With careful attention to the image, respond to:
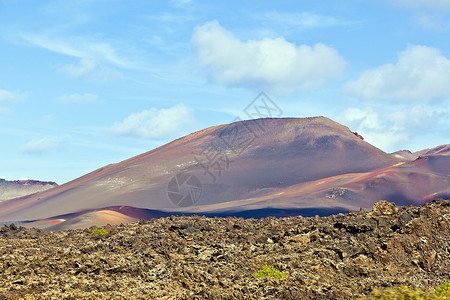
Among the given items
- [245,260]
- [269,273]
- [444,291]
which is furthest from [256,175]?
[444,291]

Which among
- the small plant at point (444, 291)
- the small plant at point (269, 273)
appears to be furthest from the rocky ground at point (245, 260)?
the small plant at point (444, 291)

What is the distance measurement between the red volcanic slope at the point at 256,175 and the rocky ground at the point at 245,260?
2773 inches

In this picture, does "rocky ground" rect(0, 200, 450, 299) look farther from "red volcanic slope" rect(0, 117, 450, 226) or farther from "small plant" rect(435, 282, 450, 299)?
"red volcanic slope" rect(0, 117, 450, 226)

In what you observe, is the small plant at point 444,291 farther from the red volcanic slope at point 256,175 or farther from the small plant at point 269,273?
the red volcanic slope at point 256,175

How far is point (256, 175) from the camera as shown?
112m

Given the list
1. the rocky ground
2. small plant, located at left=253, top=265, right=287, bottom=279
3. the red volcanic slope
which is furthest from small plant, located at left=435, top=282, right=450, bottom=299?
the red volcanic slope

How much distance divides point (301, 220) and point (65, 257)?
9307 mm

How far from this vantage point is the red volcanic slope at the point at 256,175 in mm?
96438

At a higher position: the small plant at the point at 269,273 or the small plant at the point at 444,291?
the small plant at the point at 269,273

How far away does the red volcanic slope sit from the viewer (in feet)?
316

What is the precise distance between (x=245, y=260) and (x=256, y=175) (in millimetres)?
96872

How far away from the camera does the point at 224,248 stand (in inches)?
664

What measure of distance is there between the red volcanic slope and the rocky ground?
7044 centimetres

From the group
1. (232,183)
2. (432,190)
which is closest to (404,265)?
(432,190)
